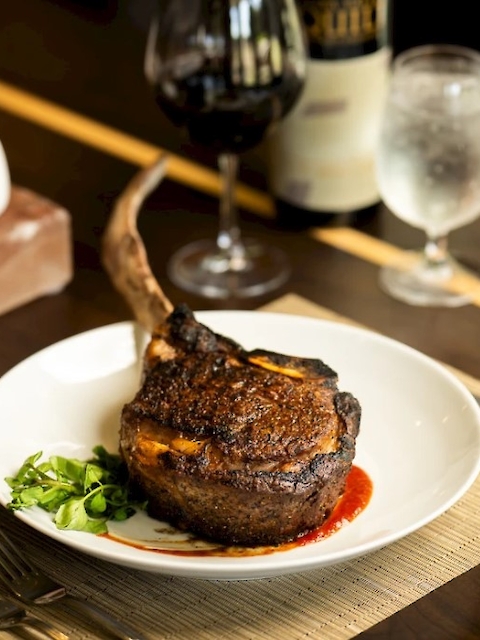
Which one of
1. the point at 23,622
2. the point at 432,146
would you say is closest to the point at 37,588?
the point at 23,622

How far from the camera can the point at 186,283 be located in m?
1.63

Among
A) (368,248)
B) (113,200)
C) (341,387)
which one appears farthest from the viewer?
(113,200)

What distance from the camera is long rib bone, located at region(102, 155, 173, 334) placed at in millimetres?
1321

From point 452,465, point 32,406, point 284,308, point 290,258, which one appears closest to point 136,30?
point 290,258

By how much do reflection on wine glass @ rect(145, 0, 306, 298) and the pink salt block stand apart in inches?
6.3

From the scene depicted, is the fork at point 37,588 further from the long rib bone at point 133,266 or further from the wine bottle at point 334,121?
the wine bottle at point 334,121

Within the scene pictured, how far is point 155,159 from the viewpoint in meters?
1.93

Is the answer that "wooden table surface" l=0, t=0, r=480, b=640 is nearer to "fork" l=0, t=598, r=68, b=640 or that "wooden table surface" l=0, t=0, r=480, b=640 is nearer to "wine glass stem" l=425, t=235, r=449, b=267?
"wine glass stem" l=425, t=235, r=449, b=267

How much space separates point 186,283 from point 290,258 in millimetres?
163

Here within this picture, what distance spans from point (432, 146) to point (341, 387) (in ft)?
1.37

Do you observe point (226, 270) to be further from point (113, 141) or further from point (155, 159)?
point (113, 141)

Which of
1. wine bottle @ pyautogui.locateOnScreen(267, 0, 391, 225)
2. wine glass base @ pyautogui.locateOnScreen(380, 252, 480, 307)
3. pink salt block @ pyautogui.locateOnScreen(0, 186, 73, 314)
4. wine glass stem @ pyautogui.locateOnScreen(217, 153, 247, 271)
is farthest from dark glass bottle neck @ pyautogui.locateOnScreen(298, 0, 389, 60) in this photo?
pink salt block @ pyautogui.locateOnScreen(0, 186, 73, 314)

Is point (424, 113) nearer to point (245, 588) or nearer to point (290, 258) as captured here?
point (290, 258)

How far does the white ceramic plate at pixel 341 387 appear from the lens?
3.21 feet
